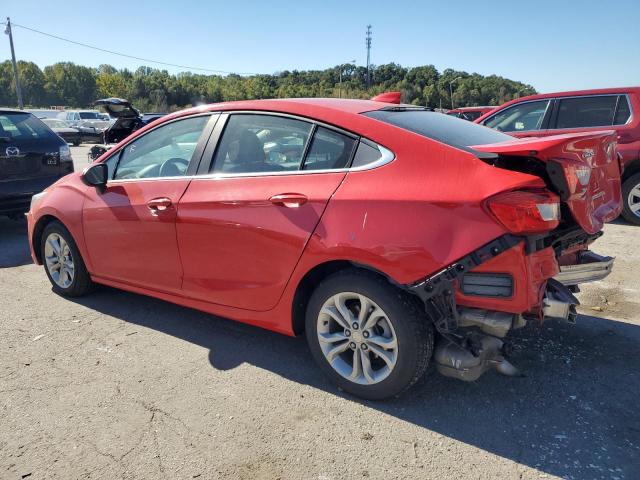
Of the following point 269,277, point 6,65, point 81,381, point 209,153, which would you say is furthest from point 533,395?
point 6,65

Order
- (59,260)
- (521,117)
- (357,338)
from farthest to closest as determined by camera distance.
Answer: (521,117) → (59,260) → (357,338)

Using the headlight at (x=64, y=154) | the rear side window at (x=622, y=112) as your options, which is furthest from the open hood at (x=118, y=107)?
the rear side window at (x=622, y=112)

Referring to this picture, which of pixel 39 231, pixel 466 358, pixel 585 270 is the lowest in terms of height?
pixel 466 358

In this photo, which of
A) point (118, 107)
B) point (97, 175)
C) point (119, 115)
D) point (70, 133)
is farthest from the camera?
point (70, 133)

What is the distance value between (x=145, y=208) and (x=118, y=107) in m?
6.53

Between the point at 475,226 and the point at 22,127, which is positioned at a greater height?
the point at 22,127

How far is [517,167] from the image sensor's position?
245 cm

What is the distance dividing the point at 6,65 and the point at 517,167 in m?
117

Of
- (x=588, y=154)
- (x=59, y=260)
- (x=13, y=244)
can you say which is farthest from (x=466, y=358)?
(x=13, y=244)

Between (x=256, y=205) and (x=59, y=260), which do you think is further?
(x=59, y=260)

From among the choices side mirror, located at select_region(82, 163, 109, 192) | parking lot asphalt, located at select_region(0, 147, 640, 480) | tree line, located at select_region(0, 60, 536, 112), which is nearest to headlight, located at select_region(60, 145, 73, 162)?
side mirror, located at select_region(82, 163, 109, 192)

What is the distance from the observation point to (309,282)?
298 centimetres

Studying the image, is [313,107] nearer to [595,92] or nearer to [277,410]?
[277,410]

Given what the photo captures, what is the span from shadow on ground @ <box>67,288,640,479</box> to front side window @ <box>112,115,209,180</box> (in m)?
1.20
